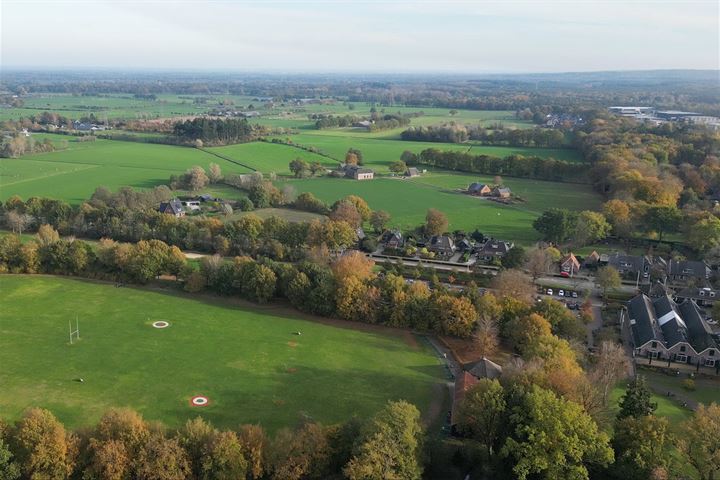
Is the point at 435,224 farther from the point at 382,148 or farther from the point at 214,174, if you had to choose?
the point at 382,148

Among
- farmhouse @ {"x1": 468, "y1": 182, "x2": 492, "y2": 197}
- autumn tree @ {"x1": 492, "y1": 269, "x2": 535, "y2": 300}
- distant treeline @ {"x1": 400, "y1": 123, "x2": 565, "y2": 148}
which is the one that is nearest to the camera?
autumn tree @ {"x1": 492, "y1": 269, "x2": 535, "y2": 300}

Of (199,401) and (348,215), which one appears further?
(348,215)

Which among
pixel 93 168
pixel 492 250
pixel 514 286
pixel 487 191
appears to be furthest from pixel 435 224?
pixel 93 168

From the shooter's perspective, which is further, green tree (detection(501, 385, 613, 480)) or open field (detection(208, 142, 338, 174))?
open field (detection(208, 142, 338, 174))

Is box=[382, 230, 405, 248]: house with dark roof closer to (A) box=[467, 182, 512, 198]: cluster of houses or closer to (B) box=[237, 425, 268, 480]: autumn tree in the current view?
(A) box=[467, 182, 512, 198]: cluster of houses

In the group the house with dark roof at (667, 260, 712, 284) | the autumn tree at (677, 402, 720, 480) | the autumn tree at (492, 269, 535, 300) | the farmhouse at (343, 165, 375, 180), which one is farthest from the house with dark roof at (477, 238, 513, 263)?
the farmhouse at (343, 165, 375, 180)

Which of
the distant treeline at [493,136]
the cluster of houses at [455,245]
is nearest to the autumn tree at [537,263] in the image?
the cluster of houses at [455,245]

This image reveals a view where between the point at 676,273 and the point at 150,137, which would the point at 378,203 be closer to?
the point at 676,273

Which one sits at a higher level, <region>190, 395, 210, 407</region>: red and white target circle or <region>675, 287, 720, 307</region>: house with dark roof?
<region>675, 287, 720, 307</region>: house with dark roof
